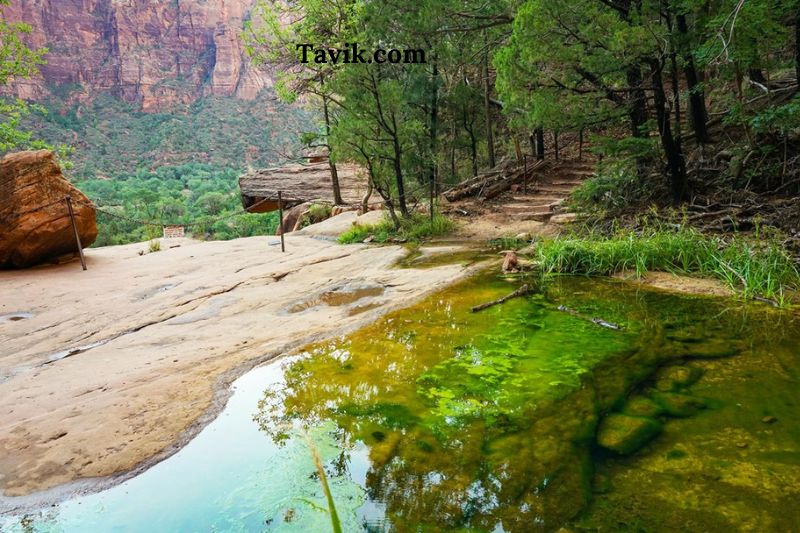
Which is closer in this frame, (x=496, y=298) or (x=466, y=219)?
(x=496, y=298)

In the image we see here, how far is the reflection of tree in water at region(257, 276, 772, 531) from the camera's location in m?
1.77

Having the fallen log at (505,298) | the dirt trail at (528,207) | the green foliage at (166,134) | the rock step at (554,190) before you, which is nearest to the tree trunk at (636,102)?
the dirt trail at (528,207)

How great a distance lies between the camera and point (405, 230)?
30.2ft

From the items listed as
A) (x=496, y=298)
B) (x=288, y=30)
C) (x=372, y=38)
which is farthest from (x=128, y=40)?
(x=496, y=298)

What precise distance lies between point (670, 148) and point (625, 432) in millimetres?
5697

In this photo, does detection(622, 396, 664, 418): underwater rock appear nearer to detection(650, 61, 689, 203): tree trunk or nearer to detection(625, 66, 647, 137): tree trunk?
detection(650, 61, 689, 203): tree trunk

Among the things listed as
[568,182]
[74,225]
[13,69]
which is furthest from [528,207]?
[13,69]

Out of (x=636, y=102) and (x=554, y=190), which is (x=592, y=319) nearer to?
(x=636, y=102)

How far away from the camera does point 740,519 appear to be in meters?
1.57

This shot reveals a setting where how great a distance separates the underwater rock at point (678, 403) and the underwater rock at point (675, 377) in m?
0.08

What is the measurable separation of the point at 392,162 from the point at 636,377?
7.94 meters

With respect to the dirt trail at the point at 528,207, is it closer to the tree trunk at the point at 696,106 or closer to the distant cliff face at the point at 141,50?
the tree trunk at the point at 696,106

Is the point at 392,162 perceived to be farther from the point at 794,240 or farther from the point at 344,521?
the point at 344,521

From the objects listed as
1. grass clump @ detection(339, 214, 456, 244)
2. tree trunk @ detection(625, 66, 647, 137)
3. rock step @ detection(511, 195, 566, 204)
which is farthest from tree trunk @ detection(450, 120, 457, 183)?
tree trunk @ detection(625, 66, 647, 137)
